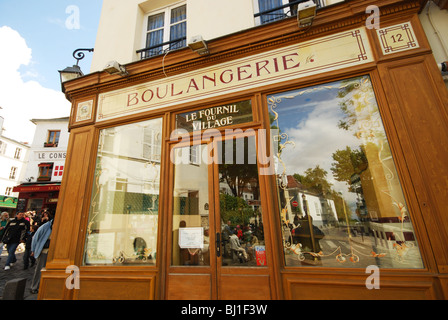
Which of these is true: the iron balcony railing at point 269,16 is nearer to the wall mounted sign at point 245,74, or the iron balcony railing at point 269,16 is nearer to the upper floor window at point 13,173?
the wall mounted sign at point 245,74

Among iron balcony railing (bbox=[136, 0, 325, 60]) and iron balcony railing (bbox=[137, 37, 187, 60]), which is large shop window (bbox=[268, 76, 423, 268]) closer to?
iron balcony railing (bbox=[136, 0, 325, 60])

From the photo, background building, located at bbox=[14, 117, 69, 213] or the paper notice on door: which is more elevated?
background building, located at bbox=[14, 117, 69, 213]

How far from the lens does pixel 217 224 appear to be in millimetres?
3268

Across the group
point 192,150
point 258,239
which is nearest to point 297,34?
point 192,150

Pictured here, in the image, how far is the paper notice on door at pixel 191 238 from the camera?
3.31 meters

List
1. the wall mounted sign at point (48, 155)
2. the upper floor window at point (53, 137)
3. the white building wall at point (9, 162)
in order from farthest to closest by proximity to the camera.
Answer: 1. the white building wall at point (9, 162)
2. the upper floor window at point (53, 137)
3. the wall mounted sign at point (48, 155)

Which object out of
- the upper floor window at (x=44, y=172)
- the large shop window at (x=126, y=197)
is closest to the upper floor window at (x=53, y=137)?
the upper floor window at (x=44, y=172)

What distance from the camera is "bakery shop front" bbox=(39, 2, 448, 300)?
2.60 m

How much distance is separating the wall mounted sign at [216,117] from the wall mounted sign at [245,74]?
0.25 metres

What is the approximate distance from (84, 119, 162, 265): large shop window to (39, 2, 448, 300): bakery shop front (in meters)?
0.02

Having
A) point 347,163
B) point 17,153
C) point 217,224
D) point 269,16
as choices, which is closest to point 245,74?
point 269,16

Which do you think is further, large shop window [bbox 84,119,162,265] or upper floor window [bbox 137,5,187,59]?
upper floor window [bbox 137,5,187,59]

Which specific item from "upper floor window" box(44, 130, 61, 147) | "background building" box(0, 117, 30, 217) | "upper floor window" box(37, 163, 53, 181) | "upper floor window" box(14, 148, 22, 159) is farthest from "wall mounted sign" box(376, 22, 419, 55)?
"upper floor window" box(14, 148, 22, 159)

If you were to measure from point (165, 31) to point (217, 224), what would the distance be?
4.40 m
